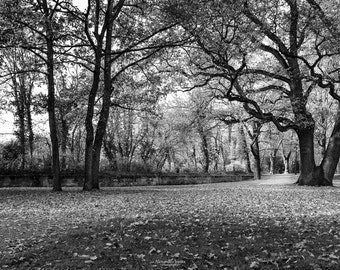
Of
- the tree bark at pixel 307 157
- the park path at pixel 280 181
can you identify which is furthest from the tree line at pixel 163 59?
the park path at pixel 280 181

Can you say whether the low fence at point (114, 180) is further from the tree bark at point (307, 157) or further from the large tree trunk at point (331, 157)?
the large tree trunk at point (331, 157)

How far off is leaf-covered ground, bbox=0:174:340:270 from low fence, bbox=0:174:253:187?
1193 centimetres

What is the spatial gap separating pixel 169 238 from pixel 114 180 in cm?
1818

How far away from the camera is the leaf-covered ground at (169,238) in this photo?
5.32 m

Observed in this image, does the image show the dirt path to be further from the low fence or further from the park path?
the low fence

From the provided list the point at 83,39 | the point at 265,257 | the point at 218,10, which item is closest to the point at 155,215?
the point at 265,257

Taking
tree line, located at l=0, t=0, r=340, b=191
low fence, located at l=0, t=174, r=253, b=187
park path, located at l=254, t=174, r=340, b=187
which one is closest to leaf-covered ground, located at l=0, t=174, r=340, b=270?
tree line, located at l=0, t=0, r=340, b=191

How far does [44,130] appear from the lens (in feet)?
95.0

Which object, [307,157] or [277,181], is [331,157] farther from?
[277,181]

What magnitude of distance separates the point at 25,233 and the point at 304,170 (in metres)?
17.2

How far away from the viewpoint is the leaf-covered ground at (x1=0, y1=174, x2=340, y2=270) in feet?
17.4

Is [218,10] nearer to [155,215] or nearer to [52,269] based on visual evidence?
[155,215]

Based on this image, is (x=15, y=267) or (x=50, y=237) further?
(x=50, y=237)

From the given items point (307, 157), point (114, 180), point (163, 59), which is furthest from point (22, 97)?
point (307, 157)
